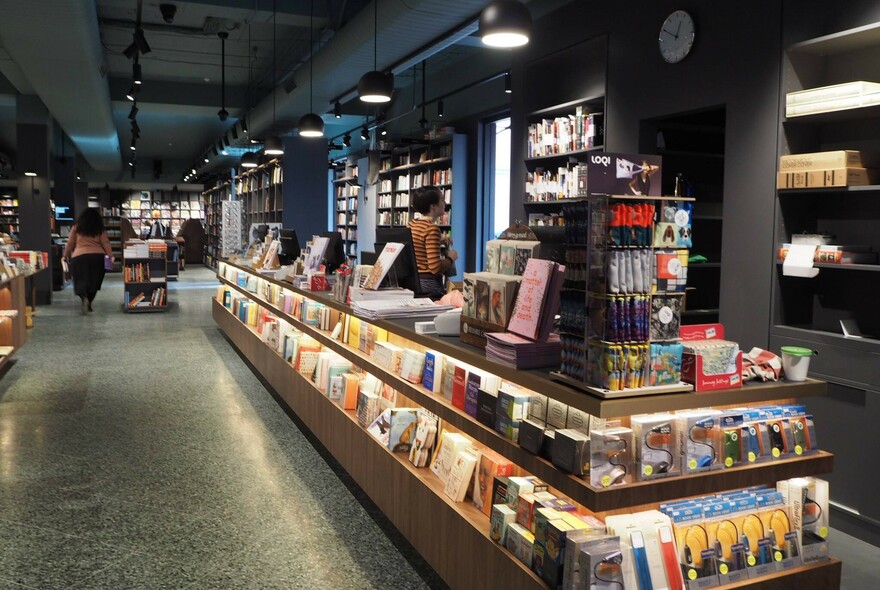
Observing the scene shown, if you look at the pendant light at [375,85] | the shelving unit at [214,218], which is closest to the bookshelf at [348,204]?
the shelving unit at [214,218]

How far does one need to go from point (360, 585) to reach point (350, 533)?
21.1 inches

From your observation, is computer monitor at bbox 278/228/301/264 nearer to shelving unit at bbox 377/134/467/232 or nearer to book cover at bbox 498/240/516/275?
shelving unit at bbox 377/134/467/232

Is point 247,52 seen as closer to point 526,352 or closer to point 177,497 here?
point 177,497

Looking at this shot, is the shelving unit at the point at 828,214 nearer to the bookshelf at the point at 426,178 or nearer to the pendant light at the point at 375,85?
the pendant light at the point at 375,85

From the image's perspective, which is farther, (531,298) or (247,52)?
(247,52)

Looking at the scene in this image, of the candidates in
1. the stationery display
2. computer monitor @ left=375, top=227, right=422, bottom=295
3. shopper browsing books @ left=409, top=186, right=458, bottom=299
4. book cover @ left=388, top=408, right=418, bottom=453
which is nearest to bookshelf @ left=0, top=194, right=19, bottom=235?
shopper browsing books @ left=409, top=186, right=458, bottom=299

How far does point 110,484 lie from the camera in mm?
4234

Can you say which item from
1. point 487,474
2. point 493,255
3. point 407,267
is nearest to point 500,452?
point 487,474

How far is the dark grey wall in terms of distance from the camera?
414 cm

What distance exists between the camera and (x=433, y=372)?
3.29 metres

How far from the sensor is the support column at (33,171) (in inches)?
537

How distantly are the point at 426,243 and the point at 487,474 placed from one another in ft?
9.82

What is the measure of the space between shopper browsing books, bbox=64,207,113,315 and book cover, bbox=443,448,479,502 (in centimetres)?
1075

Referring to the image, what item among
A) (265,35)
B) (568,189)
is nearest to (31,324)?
(265,35)
